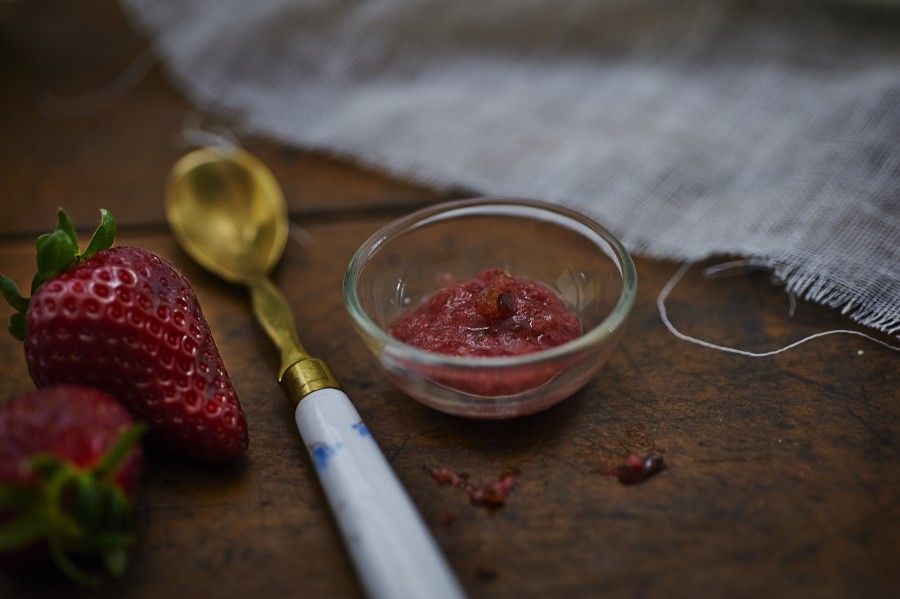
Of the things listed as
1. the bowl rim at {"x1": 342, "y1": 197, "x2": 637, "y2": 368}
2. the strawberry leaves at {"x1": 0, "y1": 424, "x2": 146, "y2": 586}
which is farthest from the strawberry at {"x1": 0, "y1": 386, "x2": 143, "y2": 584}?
the bowl rim at {"x1": 342, "y1": 197, "x2": 637, "y2": 368}

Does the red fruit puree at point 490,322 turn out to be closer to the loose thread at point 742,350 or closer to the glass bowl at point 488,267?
the glass bowl at point 488,267

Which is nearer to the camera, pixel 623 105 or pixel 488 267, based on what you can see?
pixel 488 267

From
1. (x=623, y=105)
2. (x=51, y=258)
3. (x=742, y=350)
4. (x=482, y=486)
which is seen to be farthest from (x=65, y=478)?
(x=623, y=105)

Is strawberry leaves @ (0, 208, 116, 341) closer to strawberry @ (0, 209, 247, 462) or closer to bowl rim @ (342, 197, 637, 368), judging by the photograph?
strawberry @ (0, 209, 247, 462)

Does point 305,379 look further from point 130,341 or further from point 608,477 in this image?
point 608,477

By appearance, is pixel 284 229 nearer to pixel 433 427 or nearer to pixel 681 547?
pixel 433 427

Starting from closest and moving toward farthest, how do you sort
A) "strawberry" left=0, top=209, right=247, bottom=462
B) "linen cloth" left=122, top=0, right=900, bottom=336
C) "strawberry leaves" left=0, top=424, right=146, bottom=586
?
"strawberry leaves" left=0, top=424, right=146, bottom=586 → "strawberry" left=0, top=209, right=247, bottom=462 → "linen cloth" left=122, top=0, right=900, bottom=336

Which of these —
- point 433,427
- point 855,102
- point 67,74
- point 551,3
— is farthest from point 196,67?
A: point 855,102
